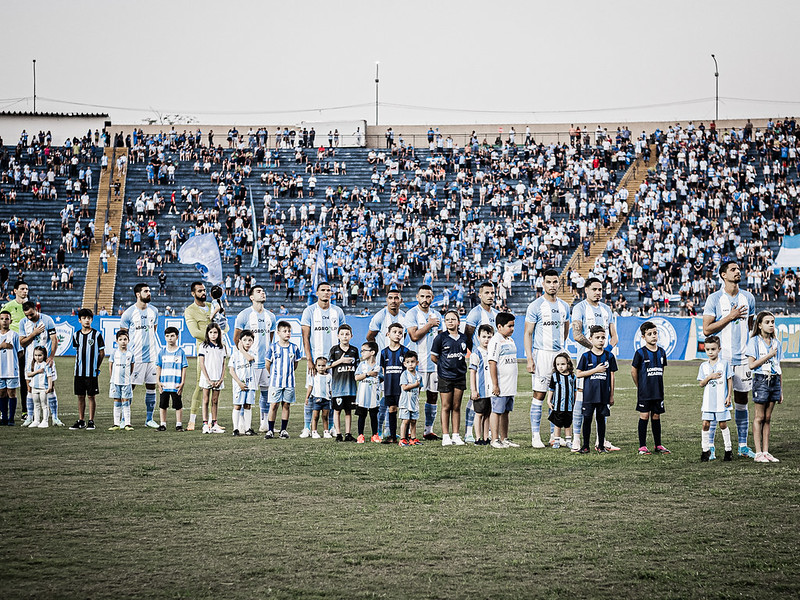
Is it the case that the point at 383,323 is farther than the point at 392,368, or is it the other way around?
the point at 383,323

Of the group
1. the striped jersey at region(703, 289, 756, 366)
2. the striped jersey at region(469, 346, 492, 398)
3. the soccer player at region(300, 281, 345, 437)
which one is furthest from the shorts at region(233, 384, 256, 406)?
the striped jersey at region(703, 289, 756, 366)

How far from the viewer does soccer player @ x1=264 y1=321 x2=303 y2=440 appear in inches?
531

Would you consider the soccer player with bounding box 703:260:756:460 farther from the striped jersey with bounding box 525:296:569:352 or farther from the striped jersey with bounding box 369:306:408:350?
the striped jersey with bounding box 369:306:408:350

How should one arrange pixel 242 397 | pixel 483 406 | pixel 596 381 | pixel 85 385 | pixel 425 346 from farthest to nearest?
1. pixel 85 385
2. pixel 242 397
3. pixel 425 346
4. pixel 483 406
5. pixel 596 381

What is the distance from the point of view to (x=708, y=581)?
587cm

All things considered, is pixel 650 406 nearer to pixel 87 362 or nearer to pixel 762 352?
pixel 762 352

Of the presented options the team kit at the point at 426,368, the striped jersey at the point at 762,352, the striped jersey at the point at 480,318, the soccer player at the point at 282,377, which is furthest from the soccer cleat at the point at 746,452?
the soccer player at the point at 282,377

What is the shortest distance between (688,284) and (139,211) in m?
25.3

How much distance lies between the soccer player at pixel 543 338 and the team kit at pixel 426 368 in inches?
0.6

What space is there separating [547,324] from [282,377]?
3.84 metres

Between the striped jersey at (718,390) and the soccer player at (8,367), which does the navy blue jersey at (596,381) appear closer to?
the striped jersey at (718,390)

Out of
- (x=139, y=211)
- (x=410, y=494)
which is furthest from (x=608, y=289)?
(x=410, y=494)

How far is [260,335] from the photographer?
1421 centimetres

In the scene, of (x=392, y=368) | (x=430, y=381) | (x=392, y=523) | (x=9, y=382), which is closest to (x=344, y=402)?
(x=392, y=368)
